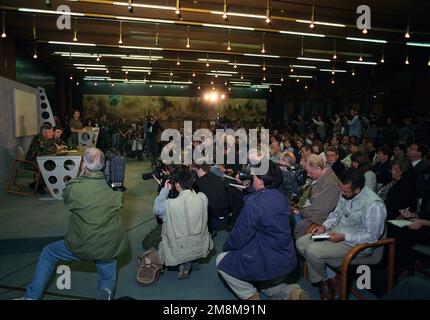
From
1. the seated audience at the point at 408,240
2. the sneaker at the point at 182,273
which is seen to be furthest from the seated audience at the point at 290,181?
the sneaker at the point at 182,273

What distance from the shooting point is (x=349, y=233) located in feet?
9.73

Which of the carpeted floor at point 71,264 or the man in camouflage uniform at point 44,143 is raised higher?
the man in camouflage uniform at point 44,143

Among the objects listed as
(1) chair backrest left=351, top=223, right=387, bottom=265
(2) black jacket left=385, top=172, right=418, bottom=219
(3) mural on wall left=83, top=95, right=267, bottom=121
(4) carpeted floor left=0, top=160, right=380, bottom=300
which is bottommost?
(4) carpeted floor left=0, top=160, right=380, bottom=300

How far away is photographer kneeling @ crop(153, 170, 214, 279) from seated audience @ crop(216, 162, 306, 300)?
65 cm

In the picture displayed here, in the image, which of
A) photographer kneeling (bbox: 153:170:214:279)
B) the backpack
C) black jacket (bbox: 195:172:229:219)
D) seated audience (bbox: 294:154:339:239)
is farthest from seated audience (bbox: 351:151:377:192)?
the backpack

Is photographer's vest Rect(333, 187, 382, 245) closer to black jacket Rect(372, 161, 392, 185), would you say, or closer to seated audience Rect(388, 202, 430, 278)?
seated audience Rect(388, 202, 430, 278)

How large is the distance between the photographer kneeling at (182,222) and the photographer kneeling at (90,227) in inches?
19.6

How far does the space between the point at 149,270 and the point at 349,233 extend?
189cm

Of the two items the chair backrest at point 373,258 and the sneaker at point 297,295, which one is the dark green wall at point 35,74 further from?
the chair backrest at point 373,258

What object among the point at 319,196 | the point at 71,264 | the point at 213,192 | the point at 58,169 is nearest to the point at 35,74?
the point at 58,169

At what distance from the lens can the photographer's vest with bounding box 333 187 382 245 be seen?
2.89 meters

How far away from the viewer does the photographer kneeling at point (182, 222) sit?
3.14 meters
